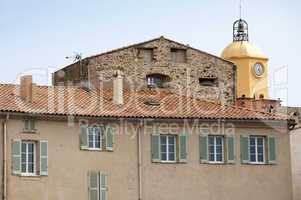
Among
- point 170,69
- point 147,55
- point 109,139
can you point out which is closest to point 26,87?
point 109,139

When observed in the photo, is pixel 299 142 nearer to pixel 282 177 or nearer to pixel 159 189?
pixel 282 177

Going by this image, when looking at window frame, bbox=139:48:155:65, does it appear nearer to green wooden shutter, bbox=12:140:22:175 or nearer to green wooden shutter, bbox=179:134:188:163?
green wooden shutter, bbox=179:134:188:163

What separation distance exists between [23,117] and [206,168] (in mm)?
9239

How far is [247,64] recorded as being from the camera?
80.0 meters

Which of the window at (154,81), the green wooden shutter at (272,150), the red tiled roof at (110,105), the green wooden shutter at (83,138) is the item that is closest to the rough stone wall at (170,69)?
the window at (154,81)

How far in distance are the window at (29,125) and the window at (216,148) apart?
880 centimetres

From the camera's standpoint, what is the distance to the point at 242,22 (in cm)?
8144

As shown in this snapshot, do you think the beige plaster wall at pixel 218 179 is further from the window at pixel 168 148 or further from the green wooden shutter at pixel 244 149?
the window at pixel 168 148

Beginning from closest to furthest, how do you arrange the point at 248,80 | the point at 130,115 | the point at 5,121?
the point at 5,121, the point at 130,115, the point at 248,80

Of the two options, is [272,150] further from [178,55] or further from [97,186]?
[178,55]

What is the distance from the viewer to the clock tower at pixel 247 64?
79.9 meters

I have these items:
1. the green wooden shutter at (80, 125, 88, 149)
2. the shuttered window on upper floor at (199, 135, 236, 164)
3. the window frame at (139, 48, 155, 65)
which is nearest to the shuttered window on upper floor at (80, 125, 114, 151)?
the green wooden shutter at (80, 125, 88, 149)

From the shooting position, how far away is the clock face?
80375mm

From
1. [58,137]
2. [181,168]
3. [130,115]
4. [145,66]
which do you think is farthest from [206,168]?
[145,66]
